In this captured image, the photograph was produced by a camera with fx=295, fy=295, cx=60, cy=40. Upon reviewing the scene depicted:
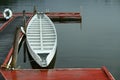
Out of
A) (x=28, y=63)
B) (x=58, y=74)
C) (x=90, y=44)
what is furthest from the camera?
(x=90, y=44)

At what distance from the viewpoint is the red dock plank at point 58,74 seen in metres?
19.9

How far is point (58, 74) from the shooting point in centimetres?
2053

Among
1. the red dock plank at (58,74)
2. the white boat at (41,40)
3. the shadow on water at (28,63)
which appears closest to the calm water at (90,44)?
the shadow on water at (28,63)

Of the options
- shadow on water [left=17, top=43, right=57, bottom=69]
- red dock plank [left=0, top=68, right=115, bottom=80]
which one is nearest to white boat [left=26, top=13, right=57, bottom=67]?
shadow on water [left=17, top=43, right=57, bottom=69]

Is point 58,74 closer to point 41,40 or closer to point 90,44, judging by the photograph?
point 41,40

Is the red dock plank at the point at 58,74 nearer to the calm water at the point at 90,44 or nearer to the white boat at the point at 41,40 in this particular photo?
the white boat at the point at 41,40

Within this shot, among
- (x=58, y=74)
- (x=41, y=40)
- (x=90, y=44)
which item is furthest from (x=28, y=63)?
(x=90, y=44)

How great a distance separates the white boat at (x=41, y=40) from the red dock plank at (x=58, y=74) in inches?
156

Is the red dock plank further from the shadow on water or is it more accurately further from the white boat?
the shadow on water

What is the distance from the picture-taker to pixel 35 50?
28172mm

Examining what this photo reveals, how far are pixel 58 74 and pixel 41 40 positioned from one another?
1016 centimetres

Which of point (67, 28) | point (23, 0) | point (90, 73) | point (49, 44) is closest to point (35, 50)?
point (49, 44)

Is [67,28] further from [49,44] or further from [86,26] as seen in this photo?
[49,44]

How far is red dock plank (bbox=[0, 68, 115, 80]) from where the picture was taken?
65.2 ft
